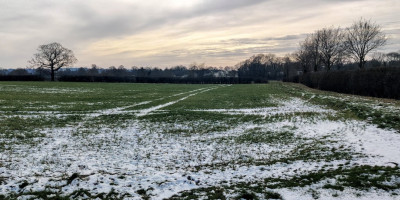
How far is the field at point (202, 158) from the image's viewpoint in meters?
5.79

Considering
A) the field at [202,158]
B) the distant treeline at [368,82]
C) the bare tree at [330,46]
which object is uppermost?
the bare tree at [330,46]

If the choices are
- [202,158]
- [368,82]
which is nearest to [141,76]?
[368,82]

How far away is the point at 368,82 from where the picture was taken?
27984 mm

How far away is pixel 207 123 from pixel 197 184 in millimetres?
8973

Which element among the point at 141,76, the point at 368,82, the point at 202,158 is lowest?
the point at 202,158

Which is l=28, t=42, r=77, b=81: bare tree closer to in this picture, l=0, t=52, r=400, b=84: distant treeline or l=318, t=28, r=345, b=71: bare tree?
l=0, t=52, r=400, b=84: distant treeline

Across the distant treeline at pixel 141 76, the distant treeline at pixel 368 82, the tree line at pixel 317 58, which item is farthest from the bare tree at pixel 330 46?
the distant treeline at pixel 141 76

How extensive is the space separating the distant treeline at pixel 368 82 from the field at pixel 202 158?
34.4 ft

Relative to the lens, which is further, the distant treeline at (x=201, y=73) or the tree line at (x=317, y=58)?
the distant treeline at (x=201, y=73)

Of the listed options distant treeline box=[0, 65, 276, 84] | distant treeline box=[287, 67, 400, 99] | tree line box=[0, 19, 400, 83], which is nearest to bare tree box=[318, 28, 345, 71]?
tree line box=[0, 19, 400, 83]

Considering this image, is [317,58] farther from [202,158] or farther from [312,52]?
[202,158]

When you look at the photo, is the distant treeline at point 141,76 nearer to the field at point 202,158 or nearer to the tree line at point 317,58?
the tree line at point 317,58

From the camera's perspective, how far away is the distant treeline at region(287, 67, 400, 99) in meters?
23.5

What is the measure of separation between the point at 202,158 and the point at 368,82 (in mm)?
26404
